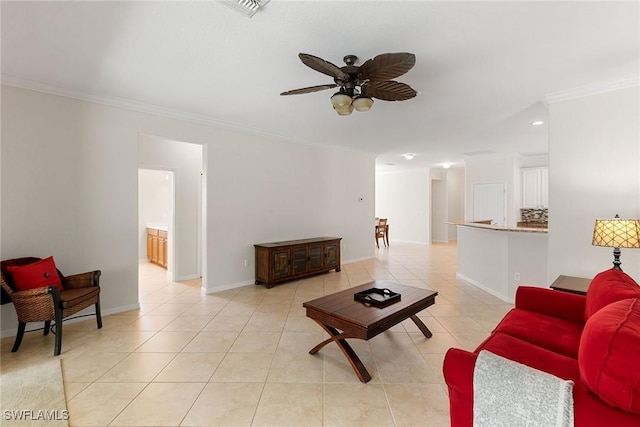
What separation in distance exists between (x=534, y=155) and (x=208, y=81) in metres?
7.91

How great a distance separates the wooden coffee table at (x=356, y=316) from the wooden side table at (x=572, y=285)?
1175 millimetres

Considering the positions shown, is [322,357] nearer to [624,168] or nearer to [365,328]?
[365,328]

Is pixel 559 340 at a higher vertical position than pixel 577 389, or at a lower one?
lower

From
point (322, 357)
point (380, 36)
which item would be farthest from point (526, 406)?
point (380, 36)

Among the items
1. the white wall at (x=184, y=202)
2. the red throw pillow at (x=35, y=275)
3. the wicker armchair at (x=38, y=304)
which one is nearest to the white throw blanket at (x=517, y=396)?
the wicker armchair at (x=38, y=304)

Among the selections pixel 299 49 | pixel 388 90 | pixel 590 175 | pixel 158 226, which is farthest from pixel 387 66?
pixel 158 226

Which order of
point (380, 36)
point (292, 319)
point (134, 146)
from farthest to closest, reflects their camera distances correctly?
point (134, 146) → point (292, 319) → point (380, 36)

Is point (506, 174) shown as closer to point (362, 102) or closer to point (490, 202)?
point (490, 202)

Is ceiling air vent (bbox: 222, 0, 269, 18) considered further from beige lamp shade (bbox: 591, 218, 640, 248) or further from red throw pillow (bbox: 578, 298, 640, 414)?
beige lamp shade (bbox: 591, 218, 640, 248)

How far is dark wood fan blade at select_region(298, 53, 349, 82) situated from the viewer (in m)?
1.96

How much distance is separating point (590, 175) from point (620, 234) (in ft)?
3.35

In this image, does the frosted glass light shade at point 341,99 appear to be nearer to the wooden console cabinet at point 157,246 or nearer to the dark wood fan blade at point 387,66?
the dark wood fan blade at point 387,66

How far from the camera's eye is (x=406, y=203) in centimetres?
1052

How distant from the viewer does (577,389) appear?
3.34 feet
